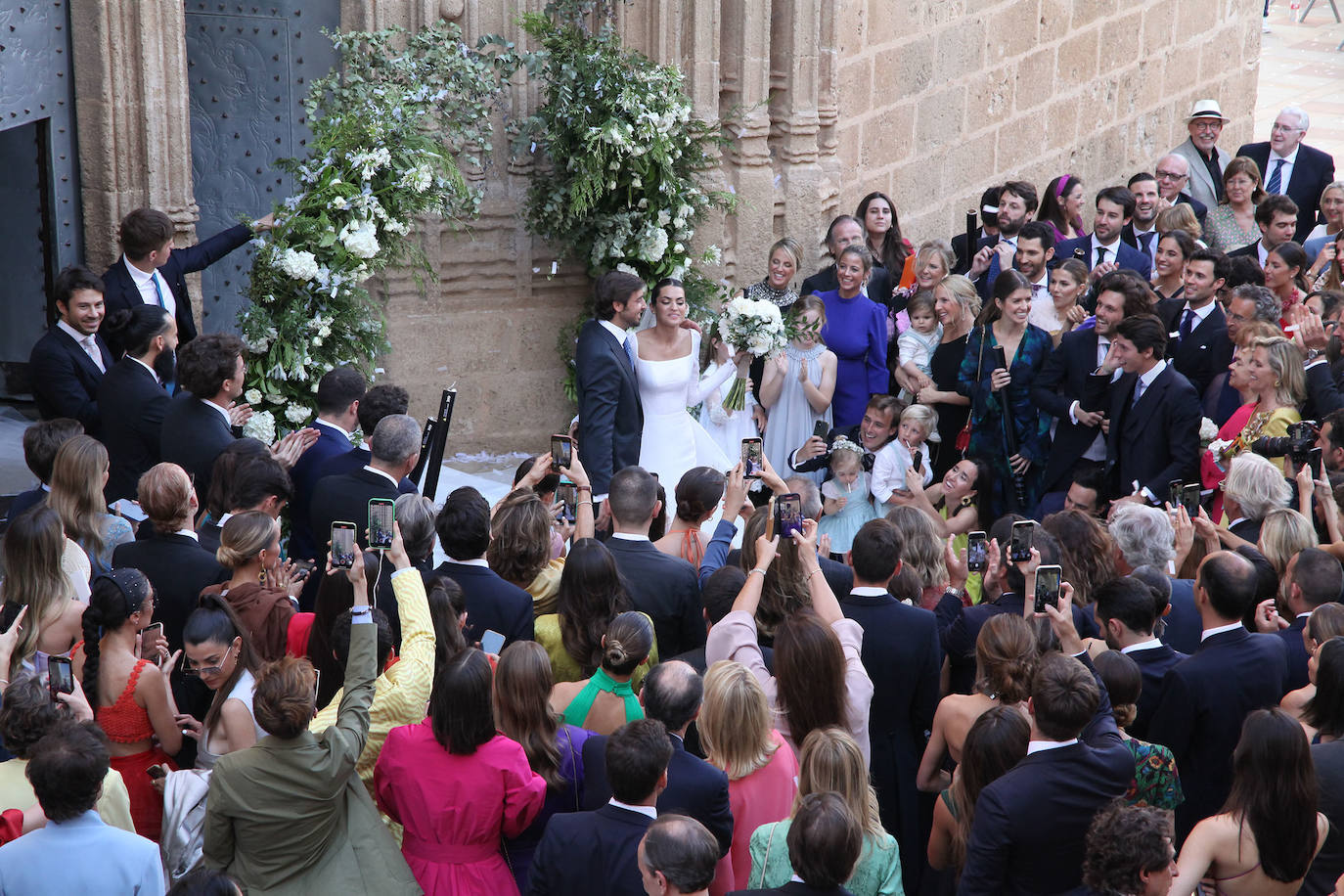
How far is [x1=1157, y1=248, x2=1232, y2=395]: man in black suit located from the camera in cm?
762

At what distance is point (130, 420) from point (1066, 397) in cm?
457

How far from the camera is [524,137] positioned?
8.45 m

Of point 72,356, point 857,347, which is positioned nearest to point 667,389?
point 857,347

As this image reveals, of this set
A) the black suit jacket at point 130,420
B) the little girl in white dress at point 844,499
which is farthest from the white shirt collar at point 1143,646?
the black suit jacket at point 130,420

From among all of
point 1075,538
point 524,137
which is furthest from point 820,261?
point 1075,538

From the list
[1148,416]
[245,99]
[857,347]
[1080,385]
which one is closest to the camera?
[1148,416]

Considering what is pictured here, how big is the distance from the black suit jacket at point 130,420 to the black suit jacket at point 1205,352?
4.97 meters

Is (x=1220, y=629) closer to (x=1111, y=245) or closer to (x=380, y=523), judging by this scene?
(x=380, y=523)

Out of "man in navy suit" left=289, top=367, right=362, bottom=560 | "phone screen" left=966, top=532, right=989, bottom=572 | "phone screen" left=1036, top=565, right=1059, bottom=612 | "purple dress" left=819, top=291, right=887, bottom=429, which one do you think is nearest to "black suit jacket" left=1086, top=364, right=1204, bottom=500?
"purple dress" left=819, top=291, right=887, bottom=429

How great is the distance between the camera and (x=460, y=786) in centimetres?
386

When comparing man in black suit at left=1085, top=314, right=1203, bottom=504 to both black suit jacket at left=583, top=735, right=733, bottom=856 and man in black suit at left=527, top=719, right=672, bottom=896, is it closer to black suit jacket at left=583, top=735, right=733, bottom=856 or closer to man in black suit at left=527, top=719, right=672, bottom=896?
black suit jacket at left=583, top=735, right=733, bottom=856

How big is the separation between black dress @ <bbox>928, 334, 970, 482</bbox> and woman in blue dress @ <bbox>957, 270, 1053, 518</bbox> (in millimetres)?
186

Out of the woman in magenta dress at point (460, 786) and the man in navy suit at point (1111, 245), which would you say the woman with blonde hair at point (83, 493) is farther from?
the man in navy suit at point (1111, 245)

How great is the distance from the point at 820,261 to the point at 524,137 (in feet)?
8.48
